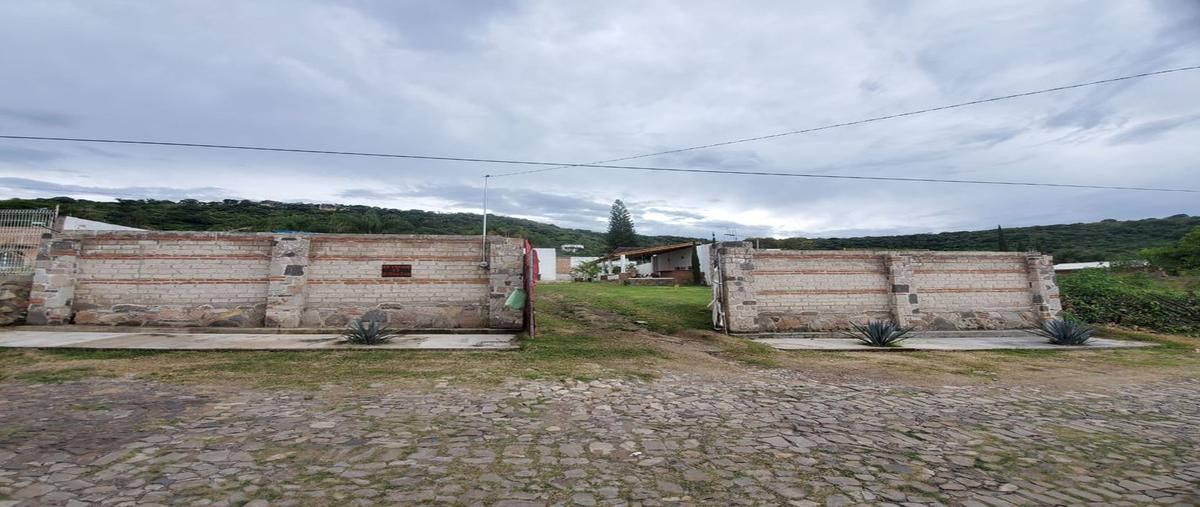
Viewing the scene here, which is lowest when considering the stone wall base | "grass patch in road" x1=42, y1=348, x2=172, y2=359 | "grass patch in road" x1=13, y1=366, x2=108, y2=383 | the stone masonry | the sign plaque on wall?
"grass patch in road" x1=13, y1=366, x2=108, y2=383

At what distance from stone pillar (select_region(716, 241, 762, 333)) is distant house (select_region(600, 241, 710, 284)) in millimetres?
18903

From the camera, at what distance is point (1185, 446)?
4.02 m

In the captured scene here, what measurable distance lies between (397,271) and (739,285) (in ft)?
29.0

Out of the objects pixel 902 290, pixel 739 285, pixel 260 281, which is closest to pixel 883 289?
pixel 902 290

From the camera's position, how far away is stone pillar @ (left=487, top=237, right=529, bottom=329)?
37.7ft

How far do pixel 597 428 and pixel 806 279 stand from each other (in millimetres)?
10499

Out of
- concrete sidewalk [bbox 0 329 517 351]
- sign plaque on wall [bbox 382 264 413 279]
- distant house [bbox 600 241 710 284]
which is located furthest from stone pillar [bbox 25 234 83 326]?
distant house [bbox 600 241 710 284]

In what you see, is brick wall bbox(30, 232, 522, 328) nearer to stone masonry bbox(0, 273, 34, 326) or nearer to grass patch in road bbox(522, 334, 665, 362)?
stone masonry bbox(0, 273, 34, 326)

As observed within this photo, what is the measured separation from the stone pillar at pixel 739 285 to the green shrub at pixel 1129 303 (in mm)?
11845

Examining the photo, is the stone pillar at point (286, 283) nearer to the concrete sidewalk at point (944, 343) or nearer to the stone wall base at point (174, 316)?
the stone wall base at point (174, 316)

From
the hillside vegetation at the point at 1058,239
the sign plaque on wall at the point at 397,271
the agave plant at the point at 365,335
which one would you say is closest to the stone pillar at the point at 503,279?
the sign plaque on wall at the point at 397,271

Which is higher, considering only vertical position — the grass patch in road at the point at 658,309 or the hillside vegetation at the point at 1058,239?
the hillside vegetation at the point at 1058,239

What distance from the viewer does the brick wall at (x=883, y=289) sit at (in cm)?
1255

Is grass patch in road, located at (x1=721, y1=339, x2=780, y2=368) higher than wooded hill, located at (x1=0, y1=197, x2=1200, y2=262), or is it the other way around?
wooded hill, located at (x1=0, y1=197, x2=1200, y2=262)
